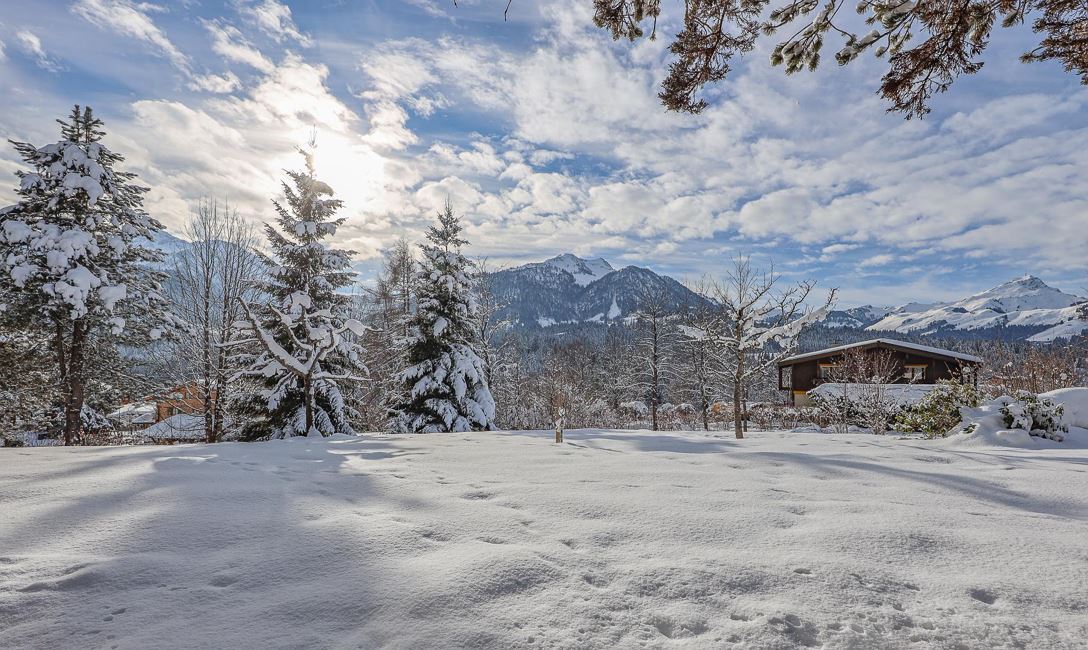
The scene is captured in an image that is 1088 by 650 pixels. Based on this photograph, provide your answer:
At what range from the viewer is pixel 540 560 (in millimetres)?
2141

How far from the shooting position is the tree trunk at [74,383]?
12117mm

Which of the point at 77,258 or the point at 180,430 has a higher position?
the point at 77,258

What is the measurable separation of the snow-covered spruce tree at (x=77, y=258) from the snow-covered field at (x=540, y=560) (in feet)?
37.5

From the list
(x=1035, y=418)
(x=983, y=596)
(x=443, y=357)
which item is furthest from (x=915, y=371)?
(x=983, y=596)

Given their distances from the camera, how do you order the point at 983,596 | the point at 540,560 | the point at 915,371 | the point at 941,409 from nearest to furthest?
the point at 983,596 < the point at 540,560 < the point at 941,409 < the point at 915,371

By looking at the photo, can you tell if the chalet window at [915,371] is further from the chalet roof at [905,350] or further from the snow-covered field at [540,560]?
the snow-covered field at [540,560]

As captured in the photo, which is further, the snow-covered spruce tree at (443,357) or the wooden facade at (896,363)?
the wooden facade at (896,363)

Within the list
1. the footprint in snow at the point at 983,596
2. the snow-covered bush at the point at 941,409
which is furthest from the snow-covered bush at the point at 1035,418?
the footprint in snow at the point at 983,596

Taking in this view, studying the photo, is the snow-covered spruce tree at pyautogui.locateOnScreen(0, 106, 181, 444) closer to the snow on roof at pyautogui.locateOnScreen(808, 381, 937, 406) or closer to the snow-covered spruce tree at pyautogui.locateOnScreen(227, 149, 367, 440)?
the snow-covered spruce tree at pyautogui.locateOnScreen(227, 149, 367, 440)

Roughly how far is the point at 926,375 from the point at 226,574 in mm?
36767

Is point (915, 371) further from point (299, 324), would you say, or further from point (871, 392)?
point (299, 324)

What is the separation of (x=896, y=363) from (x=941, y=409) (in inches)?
896

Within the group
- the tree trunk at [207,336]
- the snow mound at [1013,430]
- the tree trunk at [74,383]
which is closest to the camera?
the snow mound at [1013,430]

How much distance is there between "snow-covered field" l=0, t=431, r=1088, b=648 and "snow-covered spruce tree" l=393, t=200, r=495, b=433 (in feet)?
38.7
